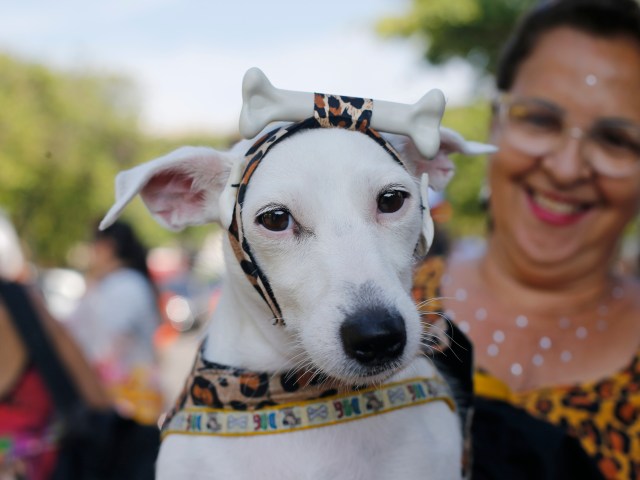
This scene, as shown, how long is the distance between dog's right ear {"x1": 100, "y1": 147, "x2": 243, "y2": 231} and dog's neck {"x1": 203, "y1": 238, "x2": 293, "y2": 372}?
0.15m

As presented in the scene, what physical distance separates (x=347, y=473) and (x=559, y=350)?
1.22m

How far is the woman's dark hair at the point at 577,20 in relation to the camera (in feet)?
8.19

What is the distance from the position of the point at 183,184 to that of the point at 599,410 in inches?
56.4

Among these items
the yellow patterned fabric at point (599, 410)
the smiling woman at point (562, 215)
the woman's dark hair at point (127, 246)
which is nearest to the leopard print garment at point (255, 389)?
the yellow patterned fabric at point (599, 410)

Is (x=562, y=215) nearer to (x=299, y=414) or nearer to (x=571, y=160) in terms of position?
(x=571, y=160)

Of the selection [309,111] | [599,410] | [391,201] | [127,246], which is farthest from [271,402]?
[127,246]

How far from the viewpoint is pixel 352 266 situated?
1.46m

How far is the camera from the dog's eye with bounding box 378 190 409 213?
62.4 inches

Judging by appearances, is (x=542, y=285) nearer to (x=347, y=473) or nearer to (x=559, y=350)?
(x=559, y=350)

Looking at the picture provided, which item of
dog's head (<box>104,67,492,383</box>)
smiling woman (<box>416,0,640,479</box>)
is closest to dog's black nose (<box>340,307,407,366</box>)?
dog's head (<box>104,67,492,383</box>)

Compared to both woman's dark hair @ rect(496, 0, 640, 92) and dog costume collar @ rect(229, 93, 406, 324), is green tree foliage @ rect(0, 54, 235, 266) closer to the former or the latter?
woman's dark hair @ rect(496, 0, 640, 92)

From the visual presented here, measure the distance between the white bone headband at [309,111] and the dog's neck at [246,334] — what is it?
363 mm

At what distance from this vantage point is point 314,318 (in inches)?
57.9

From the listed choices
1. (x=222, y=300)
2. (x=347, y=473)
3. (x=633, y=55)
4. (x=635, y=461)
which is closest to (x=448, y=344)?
(x=347, y=473)
